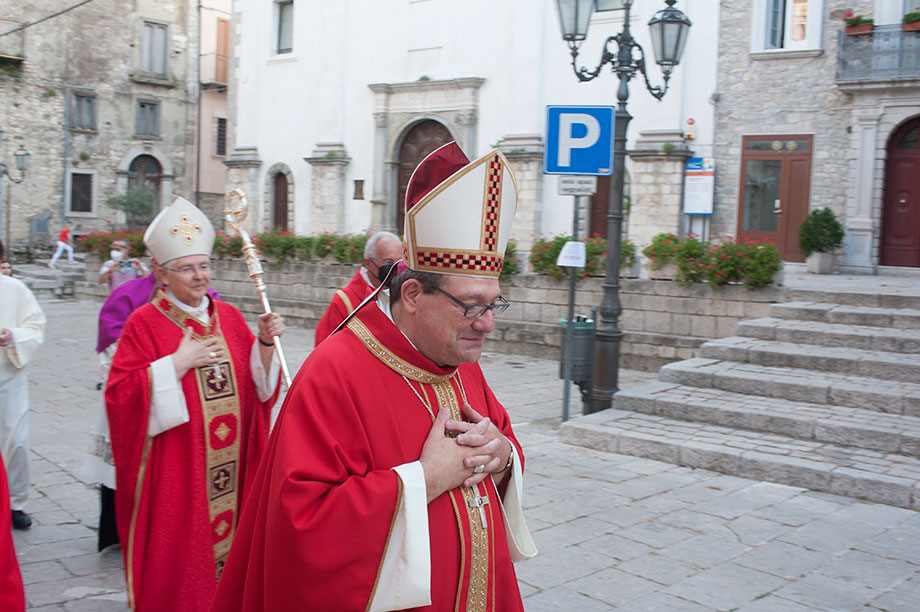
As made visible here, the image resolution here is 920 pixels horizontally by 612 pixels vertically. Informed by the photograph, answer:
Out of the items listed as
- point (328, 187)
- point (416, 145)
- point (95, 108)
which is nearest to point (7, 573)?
point (416, 145)

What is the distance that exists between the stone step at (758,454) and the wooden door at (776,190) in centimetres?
999

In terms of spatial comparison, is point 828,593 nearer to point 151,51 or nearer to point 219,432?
point 219,432

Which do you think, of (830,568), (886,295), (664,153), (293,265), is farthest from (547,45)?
(830,568)

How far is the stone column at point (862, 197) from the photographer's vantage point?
1581 centimetres

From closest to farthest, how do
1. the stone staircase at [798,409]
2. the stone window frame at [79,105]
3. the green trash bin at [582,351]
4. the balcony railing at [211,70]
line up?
the stone staircase at [798,409] → the green trash bin at [582,351] → the stone window frame at [79,105] → the balcony railing at [211,70]

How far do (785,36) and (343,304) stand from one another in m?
14.1

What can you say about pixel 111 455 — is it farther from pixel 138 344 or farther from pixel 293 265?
pixel 293 265

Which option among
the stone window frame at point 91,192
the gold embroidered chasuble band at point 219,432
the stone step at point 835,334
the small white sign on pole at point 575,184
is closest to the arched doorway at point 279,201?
the stone window frame at point 91,192

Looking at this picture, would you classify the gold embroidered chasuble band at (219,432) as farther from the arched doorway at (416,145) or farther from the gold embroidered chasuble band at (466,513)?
the arched doorway at (416,145)

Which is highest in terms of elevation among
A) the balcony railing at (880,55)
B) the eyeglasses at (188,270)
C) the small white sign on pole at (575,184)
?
the balcony railing at (880,55)

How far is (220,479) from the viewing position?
13.0 ft

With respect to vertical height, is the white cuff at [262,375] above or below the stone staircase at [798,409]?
above

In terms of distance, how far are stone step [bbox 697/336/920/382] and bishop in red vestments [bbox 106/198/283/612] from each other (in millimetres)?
6296

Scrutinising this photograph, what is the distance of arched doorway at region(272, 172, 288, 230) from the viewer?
24.6m
